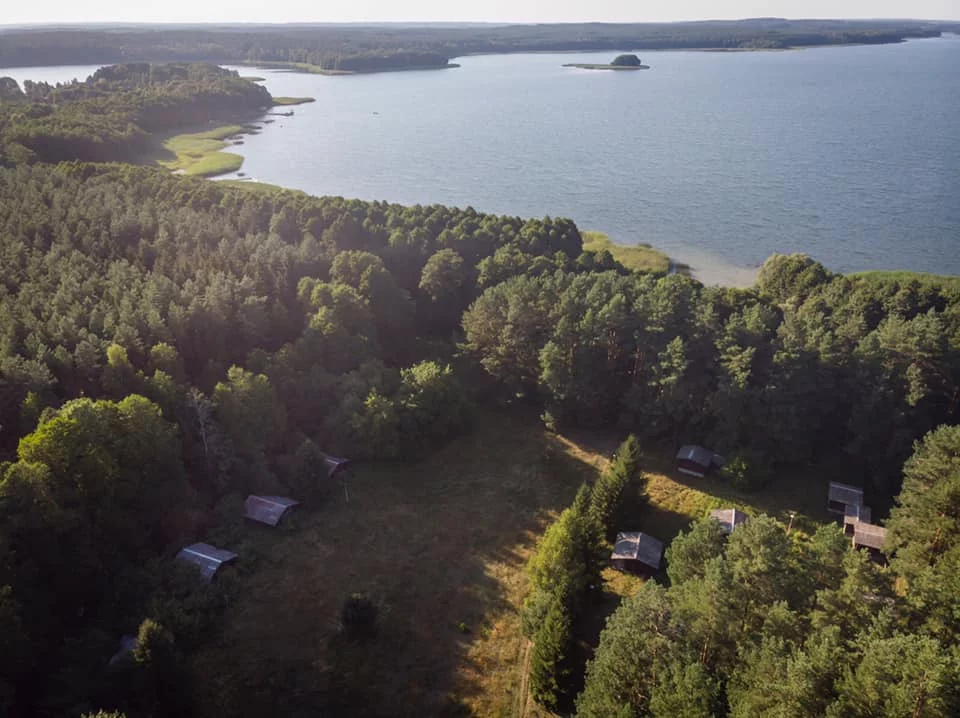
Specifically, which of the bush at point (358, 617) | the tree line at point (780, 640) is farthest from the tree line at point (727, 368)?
the bush at point (358, 617)

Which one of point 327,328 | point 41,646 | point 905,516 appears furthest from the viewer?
point 327,328

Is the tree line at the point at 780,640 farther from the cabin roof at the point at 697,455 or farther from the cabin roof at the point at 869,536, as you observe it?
the cabin roof at the point at 697,455

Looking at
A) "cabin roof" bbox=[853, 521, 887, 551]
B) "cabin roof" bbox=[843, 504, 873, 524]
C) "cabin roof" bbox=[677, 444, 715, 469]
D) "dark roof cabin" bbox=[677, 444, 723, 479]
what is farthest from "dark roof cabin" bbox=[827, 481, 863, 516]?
"cabin roof" bbox=[677, 444, 715, 469]

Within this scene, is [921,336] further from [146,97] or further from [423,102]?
[423,102]

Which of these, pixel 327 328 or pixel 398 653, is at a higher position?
pixel 327 328

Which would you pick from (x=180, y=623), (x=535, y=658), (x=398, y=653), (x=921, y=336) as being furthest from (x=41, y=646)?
(x=921, y=336)

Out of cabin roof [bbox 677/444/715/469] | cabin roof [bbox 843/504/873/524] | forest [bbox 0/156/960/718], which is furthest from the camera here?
cabin roof [bbox 677/444/715/469]

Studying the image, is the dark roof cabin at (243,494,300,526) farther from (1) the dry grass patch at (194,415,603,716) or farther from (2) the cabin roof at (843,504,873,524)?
(2) the cabin roof at (843,504,873,524)

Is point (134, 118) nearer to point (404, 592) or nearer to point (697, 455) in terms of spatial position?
point (404, 592)
